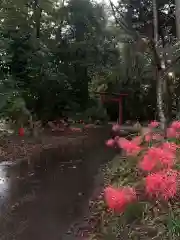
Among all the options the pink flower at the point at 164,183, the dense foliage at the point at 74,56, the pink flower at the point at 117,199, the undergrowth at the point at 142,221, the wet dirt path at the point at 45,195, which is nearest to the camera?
the pink flower at the point at 164,183

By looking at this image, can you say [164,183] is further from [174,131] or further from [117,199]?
[174,131]

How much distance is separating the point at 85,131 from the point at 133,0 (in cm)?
681

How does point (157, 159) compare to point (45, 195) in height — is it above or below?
above

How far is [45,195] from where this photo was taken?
6.95 meters

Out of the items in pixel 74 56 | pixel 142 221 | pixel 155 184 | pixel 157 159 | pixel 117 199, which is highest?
pixel 74 56

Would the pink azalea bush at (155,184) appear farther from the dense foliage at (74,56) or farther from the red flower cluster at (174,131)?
the dense foliage at (74,56)

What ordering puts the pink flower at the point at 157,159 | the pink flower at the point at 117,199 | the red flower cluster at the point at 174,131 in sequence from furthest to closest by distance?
the red flower cluster at the point at 174,131 < the pink flower at the point at 157,159 < the pink flower at the point at 117,199

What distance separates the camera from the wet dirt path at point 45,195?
5273 mm

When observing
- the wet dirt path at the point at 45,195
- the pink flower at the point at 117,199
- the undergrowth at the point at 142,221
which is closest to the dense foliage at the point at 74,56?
the wet dirt path at the point at 45,195

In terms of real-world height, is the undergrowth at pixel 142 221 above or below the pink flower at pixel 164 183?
below

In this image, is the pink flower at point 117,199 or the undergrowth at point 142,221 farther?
the pink flower at point 117,199

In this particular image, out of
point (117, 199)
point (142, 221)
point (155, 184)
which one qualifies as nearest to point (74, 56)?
point (142, 221)

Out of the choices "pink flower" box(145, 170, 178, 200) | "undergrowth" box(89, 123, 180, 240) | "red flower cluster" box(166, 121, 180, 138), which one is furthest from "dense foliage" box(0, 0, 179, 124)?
"pink flower" box(145, 170, 178, 200)

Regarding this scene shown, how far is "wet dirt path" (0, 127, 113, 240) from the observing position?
5.27 meters
